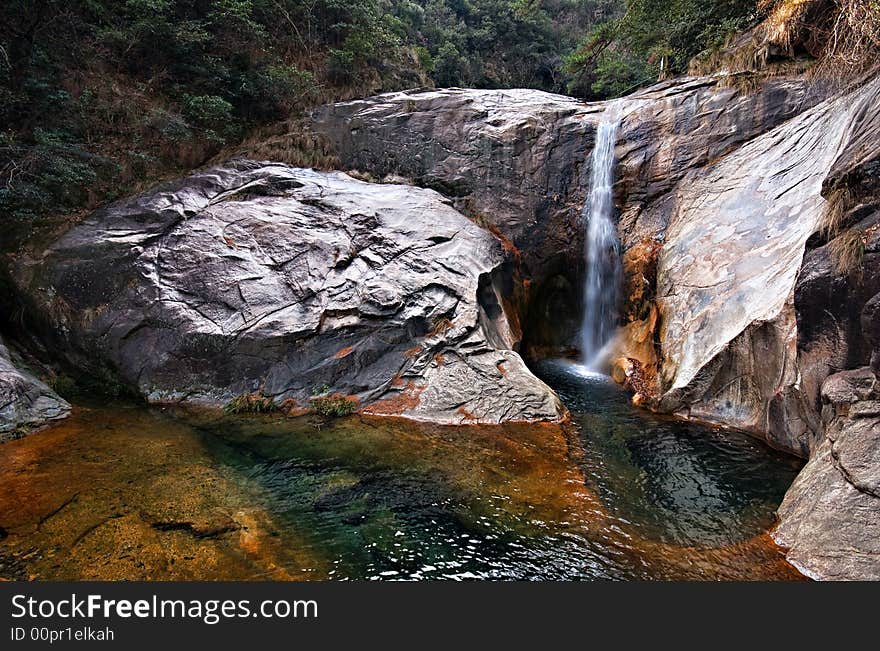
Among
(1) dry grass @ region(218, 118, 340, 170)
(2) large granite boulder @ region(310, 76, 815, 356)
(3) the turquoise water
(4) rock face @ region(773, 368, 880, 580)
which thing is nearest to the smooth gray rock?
(3) the turquoise water

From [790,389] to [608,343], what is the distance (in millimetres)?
4969

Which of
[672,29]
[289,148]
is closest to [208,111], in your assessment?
[289,148]

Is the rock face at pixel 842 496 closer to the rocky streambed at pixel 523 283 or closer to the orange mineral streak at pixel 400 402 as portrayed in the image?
the rocky streambed at pixel 523 283

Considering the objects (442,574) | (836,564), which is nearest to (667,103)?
(836,564)

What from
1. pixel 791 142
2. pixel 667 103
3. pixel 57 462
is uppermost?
pixel 667 103

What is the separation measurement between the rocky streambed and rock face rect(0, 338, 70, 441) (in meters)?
0.04

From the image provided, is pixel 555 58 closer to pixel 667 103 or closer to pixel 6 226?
pixel 667 103

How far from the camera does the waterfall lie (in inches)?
438

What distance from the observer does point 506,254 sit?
11.1 m

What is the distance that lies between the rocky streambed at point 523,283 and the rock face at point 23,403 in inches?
1.4

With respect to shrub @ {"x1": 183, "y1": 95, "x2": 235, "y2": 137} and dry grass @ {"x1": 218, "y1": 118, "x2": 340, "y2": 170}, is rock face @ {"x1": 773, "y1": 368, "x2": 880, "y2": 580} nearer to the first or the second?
dry grass @ {"x1": 218, "y1": 118, "x2": 340, "y2": 170}

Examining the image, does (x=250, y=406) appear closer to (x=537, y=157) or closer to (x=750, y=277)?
(x=750, y=277)

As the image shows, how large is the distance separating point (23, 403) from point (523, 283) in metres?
9.61

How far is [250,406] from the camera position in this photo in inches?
305
